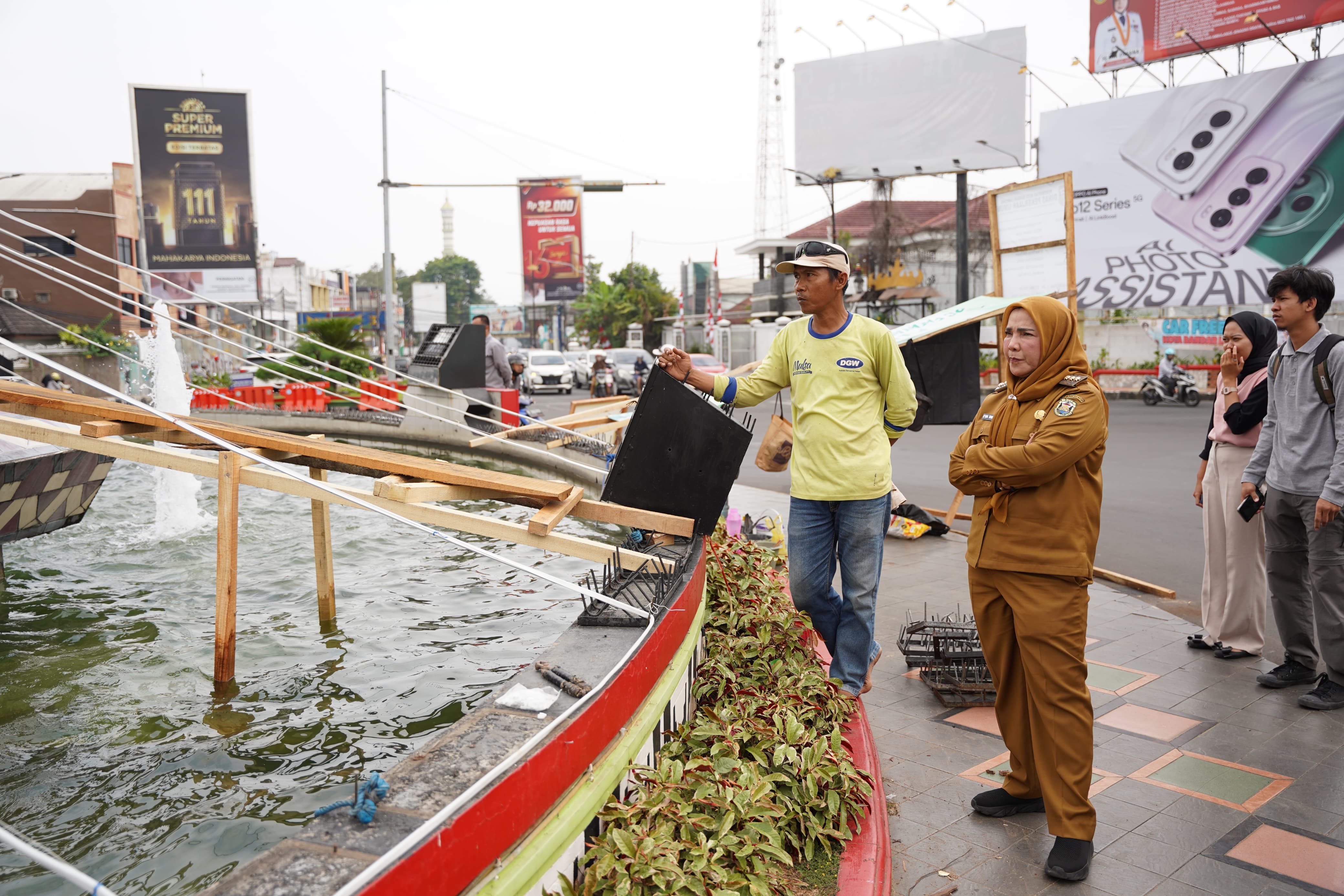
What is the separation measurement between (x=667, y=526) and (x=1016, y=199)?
5.39 metres

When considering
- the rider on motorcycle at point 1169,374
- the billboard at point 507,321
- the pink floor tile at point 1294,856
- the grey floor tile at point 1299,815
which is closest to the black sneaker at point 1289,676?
the grey floor tile at point 1299,815

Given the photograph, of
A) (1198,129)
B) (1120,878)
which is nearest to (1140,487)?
(1120,878)

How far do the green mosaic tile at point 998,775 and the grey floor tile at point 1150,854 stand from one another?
47 cm

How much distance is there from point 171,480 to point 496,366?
4.38 meters

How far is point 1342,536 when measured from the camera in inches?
170

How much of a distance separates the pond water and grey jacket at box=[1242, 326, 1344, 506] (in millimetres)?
3941

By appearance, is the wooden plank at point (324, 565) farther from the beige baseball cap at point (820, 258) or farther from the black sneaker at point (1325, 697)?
the black sneaker at point (1325, 697)

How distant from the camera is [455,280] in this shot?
13350 centimetres

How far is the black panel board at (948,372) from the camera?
6996 mm

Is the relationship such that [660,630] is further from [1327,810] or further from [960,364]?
[960,364]

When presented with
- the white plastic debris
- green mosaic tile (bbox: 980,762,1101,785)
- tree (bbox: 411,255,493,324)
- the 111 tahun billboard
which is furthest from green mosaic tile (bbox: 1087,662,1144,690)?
tree (bbox: 411,255,493,324)

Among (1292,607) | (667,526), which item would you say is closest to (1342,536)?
(1292,607)

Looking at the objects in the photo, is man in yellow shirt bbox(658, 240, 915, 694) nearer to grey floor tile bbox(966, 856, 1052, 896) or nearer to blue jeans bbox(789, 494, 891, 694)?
blue jeans bbox(789, 494, 891, 694)

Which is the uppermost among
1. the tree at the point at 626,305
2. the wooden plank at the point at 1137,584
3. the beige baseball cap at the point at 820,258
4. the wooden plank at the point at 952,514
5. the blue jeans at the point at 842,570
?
the tree at the point at 626,305
